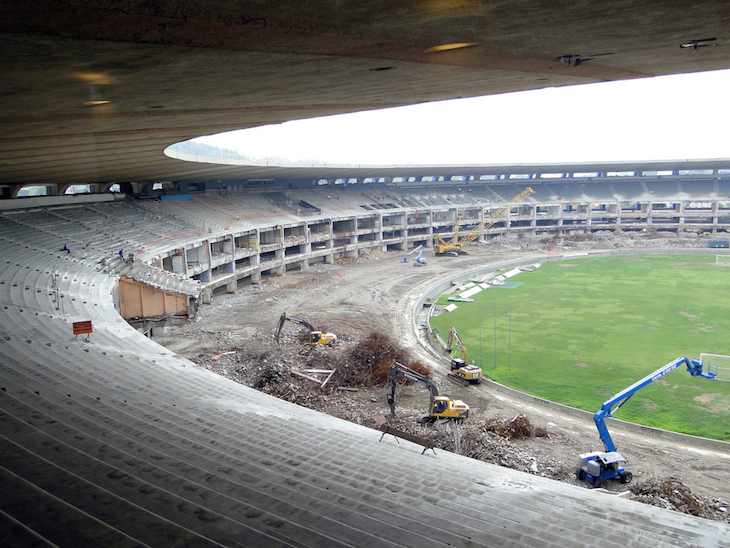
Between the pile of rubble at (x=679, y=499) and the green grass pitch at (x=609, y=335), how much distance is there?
5.00m

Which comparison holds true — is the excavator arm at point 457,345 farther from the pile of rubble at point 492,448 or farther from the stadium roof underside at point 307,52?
the stadium roof underside at point 307,52

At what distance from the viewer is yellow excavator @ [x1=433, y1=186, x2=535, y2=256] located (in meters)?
66.1

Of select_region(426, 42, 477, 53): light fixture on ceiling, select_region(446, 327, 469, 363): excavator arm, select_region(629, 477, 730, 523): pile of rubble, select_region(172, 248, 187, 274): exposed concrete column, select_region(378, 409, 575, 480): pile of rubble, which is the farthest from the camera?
select_region(172, 248, 187, 274): exposed concrete column

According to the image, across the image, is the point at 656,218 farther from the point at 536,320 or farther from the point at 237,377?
the point at 237,377

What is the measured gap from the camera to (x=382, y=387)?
79.3ft

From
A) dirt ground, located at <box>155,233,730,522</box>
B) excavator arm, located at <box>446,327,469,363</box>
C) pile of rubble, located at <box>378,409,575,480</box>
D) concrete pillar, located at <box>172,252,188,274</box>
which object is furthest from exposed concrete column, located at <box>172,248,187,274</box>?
pile of rubble, located at <box>378,409,575,480</box>

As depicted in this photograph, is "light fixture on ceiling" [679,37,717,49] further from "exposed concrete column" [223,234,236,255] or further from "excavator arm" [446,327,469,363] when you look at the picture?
"exposed concrete column" [223,234,236,255]

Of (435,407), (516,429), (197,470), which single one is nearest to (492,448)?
(516,429)

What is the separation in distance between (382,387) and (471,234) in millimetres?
49728

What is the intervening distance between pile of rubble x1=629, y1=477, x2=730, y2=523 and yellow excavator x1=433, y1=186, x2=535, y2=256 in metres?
50.2

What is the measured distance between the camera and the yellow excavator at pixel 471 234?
6612cm

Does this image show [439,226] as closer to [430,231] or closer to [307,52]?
[430,231]

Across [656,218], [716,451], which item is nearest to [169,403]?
[716,451]

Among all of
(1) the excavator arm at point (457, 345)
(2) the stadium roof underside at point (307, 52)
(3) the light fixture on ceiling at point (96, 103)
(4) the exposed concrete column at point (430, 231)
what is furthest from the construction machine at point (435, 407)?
(4) the exposed concrete column at point (430, 231)
